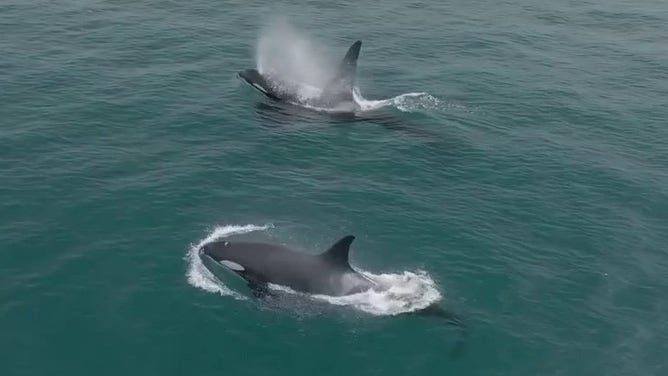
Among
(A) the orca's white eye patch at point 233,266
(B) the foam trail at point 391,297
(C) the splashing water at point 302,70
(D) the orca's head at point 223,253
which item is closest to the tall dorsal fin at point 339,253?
(B) the foam trail at point 391,297

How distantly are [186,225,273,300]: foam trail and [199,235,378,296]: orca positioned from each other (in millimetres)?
1701

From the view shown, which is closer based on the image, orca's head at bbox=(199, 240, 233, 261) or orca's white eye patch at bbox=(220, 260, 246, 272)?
orca's white eye patch at bbox=(220, 260, 246, 272)

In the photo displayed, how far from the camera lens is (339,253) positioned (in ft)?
204

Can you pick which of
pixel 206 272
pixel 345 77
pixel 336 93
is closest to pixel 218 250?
pixel 206 272

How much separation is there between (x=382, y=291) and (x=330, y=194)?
18592 millimetres

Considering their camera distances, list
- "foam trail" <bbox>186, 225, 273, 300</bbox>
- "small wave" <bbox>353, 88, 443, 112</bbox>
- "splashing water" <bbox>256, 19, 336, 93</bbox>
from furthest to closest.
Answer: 1. "splashing water" <bbox>256, 19, 336, 93</bbox>
2. "small wave" <bbox>353, 88, 443, 112</bbox>
3. "foam trail" <bbox>186, 225, 273, 300</bbox>

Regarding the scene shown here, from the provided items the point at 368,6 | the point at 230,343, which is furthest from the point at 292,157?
the point at 368,6

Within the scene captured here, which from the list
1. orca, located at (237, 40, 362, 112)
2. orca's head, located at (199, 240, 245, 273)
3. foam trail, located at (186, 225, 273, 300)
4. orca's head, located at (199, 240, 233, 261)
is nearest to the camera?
foam trail, located at (186, 225, 273, 300)

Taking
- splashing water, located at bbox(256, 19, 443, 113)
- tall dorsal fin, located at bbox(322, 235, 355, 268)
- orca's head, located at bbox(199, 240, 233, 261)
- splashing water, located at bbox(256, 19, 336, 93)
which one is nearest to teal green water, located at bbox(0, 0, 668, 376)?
splashing water, located at bbox(256, 19, 443, 113)

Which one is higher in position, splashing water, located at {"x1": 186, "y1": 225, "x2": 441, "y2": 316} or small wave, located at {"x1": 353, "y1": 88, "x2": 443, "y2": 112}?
small wave, located at {"x1": 353, "y1": 88, "x2": 443, "y2": 112}

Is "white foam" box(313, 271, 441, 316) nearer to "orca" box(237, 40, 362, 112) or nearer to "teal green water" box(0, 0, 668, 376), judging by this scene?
"teal green water" box(0, 0, 668, 376)

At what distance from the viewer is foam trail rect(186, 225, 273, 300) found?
6389cm

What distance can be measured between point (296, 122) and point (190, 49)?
30.4 meters

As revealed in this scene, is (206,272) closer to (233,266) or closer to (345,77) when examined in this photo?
(233,266)
